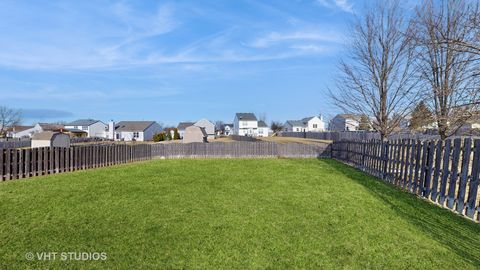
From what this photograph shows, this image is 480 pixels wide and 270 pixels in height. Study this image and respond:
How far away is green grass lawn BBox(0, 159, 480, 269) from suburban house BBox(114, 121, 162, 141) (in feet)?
246

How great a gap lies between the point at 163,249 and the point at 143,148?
1933cm

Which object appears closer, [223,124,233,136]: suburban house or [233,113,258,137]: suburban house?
[233,113,258,137]: suburban house

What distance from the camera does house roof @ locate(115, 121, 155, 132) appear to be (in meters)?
80.4

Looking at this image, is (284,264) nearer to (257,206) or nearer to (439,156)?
(257,206)

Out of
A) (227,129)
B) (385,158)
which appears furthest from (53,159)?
(227,129)

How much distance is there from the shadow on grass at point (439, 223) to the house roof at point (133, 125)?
78.9 meters

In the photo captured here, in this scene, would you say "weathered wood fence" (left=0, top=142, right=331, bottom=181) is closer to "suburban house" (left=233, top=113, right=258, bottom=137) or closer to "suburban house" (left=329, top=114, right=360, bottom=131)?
"suburban house" (left=329, top=114, right=360, bottom=131)

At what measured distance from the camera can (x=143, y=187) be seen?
8.30m

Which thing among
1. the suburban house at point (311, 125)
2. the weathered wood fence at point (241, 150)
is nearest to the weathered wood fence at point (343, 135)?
the weathered wood fence at point (241, 150)

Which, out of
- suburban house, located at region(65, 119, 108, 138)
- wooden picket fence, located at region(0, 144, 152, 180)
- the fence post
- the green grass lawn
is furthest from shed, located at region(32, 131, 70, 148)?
suburban house, located at region(65, 119, 108, 138)

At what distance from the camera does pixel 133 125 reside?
81.8 m

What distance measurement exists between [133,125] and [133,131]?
9.39 ft

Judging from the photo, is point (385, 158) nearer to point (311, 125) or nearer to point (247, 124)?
point (247, 124)

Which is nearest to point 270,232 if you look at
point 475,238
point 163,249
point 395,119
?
point 163,249
